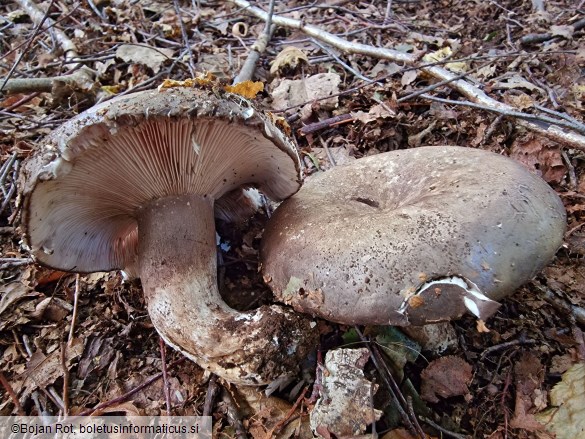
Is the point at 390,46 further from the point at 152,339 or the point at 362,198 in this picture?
the point at 152,339

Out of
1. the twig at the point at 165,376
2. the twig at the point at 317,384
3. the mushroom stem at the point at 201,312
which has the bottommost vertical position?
the twig at the point at 165,376

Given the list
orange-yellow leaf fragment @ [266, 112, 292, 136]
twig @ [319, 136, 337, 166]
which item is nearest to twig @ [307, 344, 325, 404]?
orange-yellow leaf fragment @ [266, 112, 292, 136]

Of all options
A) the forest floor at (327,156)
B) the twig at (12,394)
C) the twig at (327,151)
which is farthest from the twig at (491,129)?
the twig at (12,394)

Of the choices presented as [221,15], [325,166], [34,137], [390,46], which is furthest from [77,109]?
[390,46]

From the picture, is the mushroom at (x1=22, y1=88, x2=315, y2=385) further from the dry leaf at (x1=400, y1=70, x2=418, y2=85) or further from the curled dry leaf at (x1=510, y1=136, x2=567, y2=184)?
the dry leaf at (x1=400, y1=70, x2=418, y2=85)

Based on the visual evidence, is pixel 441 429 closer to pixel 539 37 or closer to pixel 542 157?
pixel 542 157

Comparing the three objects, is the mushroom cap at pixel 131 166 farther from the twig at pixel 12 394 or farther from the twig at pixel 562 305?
the twig at pixel 562 305
